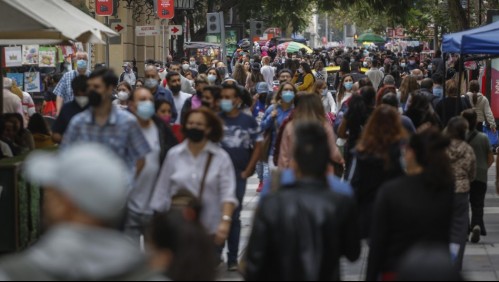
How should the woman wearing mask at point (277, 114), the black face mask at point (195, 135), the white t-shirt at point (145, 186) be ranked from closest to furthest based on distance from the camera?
the black face mask at point (195, 135) → the white t-shirt at point (145, 186) → the woman wearing mask at point (277, 114)

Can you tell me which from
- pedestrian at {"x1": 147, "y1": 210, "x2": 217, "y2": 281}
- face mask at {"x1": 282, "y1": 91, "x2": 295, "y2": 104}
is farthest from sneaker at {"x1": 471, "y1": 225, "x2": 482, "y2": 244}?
pedestrian at {"x1": 147, "y1": 210, "x2": 217, "y2": 281}

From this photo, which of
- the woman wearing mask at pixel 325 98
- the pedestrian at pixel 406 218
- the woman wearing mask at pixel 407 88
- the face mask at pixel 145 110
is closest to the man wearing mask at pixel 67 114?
the face mask at pixel 145 110

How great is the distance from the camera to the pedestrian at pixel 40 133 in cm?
1338

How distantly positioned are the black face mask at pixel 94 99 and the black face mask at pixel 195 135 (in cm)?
67

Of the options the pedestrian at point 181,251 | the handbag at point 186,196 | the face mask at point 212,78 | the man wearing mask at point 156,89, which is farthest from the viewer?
the face mask at point 212,78

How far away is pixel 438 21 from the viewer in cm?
4575

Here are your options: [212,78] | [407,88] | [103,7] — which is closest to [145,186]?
[407,88]

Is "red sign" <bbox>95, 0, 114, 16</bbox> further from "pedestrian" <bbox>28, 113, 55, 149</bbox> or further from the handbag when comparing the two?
the handbag

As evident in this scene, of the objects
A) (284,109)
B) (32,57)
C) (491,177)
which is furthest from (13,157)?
(32,57)

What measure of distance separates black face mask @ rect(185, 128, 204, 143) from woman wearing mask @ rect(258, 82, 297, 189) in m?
3.30

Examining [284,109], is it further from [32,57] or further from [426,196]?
[32,57]

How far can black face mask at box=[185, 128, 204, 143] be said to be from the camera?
922 centimetres

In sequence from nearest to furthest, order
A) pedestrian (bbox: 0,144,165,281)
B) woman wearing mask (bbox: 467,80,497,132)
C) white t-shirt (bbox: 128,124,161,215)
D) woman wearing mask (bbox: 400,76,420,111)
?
1. pedestrian (bbox: 0,144,165,281)
2. white t-shirt (bbox: 128,124,161,215)
3. woman wearing mask (bbox: 400,76,420,111)
4. woman wearing mask (bbox: 467,80,497,132)

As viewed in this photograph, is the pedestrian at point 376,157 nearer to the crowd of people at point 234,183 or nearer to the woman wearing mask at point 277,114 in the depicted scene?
the crowd of people at point 234,183
